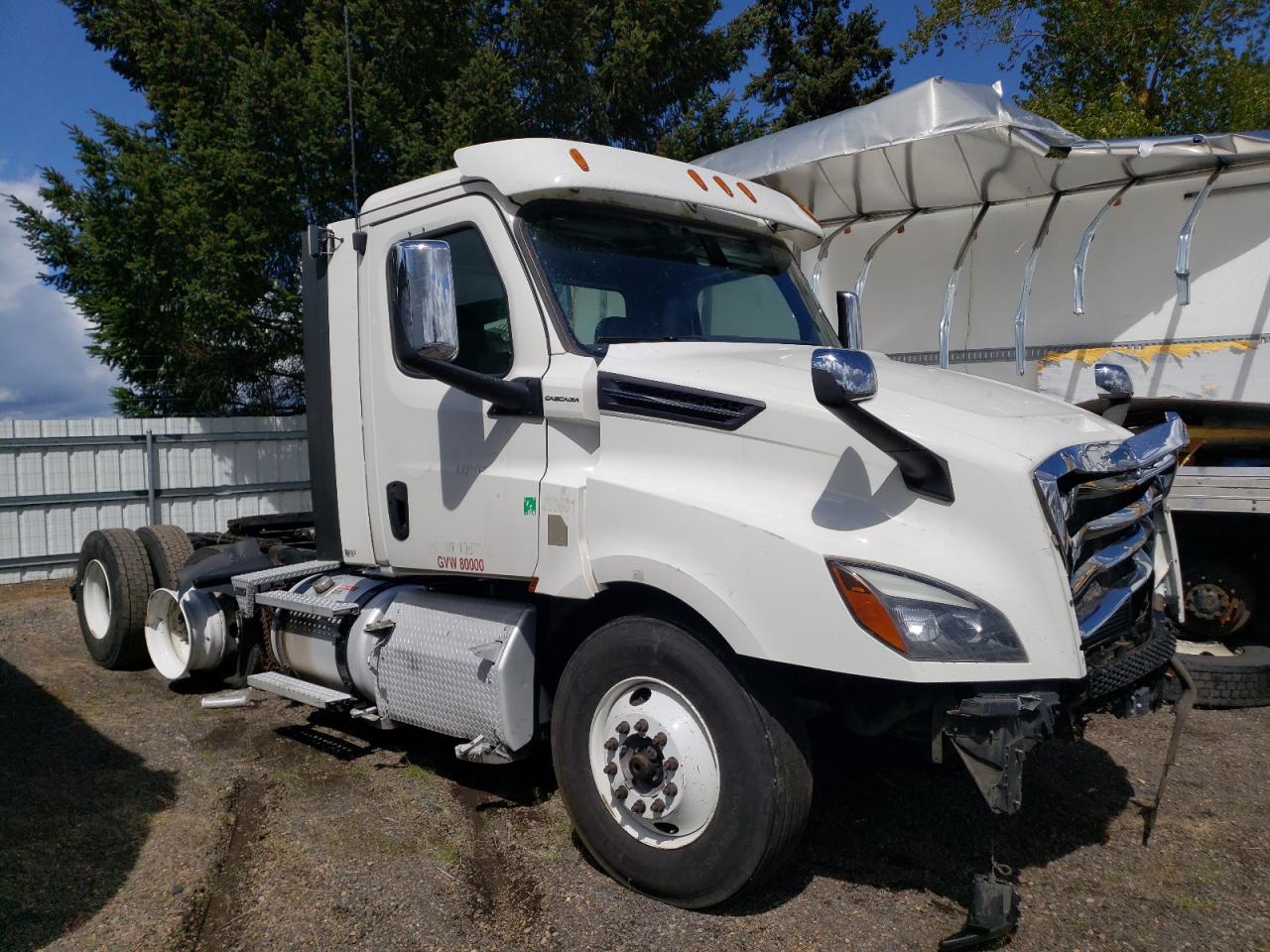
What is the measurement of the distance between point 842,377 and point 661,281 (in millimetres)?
1518

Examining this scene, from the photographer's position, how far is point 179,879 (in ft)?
12.5

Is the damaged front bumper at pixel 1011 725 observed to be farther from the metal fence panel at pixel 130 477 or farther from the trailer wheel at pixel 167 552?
the metal fence panel at pixel 130 477

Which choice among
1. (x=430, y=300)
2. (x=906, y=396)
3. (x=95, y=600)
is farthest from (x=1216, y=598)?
(x=95, y=600)

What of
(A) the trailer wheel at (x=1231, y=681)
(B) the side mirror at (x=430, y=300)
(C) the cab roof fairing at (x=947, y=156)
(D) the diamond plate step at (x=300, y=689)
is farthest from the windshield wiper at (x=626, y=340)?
(C) the cab roof fairing at (x=947, y=156)

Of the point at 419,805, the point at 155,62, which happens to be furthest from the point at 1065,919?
the point at 155,62

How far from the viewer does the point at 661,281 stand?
4273 mm

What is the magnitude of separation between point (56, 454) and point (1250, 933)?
12.6m

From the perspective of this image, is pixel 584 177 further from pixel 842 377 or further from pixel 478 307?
pixel 842 377

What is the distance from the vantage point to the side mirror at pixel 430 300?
3.70m

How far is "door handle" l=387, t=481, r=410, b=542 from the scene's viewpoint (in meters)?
4.62

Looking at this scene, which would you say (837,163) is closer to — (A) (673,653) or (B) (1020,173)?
(B) (1020,173)

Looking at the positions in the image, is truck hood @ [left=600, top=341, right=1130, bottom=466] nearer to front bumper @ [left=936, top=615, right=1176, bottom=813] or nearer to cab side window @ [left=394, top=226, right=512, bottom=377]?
cab side window @ [left=394, top=226, right=512, bottom=377]

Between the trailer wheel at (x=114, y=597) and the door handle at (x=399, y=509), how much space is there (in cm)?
317

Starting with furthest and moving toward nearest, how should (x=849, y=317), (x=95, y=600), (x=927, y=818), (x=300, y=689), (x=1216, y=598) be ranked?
(x=95, y=600) < (x=1216, y=598) < (x=849, y=317) < (x=300, y=689) < (x=927, y=818)
